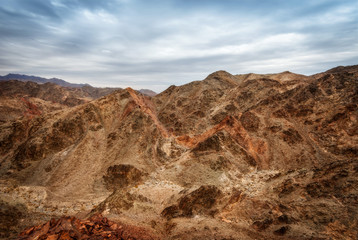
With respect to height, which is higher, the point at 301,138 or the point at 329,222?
the point at 301,138

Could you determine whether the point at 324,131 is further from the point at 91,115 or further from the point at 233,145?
the point at 91,115

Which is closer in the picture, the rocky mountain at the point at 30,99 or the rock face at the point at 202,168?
the rock face at the point at 202,168

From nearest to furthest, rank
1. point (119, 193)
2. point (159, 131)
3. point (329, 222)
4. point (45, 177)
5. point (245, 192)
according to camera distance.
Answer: point (329, 222) → point (119, 193) → point (245, 192) → point (45, 177) → point (159, 131)

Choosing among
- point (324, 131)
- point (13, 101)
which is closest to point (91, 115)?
point (324, 131)

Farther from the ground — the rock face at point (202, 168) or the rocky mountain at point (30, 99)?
the rocky mountain at point (30, 99)

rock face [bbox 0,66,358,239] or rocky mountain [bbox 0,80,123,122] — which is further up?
rocky mountain [bbox 0,80,123,122]

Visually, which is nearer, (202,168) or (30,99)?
(202,168)

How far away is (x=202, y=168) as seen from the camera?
2905 cm

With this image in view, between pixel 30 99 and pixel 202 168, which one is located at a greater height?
pixel 30 99

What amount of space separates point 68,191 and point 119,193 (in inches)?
384

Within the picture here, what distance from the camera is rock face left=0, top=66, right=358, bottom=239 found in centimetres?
1744

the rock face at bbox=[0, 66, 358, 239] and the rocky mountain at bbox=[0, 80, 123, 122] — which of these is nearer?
the rock face at bbox=[0, 66, 358, 239]

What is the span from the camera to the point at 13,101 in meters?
71.0

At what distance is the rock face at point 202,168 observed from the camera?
17.4 meters
